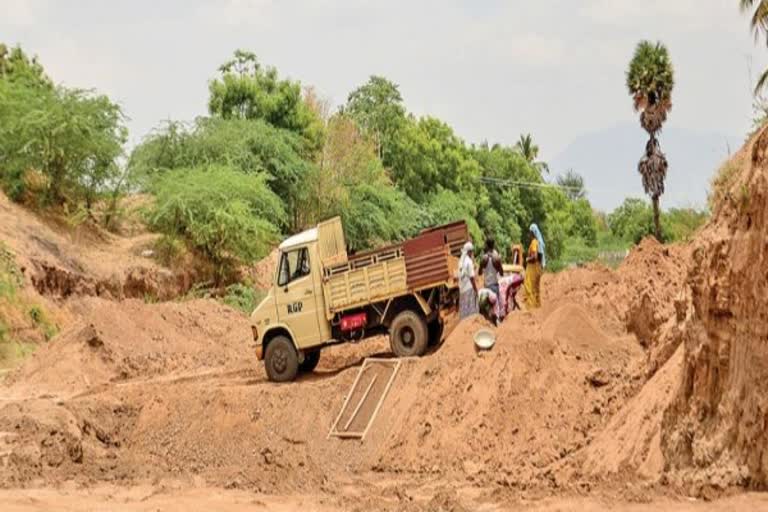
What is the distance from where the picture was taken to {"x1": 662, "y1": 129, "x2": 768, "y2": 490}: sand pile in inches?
433

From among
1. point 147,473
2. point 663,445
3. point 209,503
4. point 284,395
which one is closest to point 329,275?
point 284,395

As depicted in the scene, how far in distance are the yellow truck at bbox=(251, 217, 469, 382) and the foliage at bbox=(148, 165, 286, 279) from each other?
19724mm

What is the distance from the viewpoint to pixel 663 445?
1257 cm

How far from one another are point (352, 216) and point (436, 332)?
3062cm

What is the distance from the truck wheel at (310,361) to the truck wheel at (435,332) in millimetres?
2278

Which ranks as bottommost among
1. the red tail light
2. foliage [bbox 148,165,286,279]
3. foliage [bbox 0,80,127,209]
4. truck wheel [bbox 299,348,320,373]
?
truck wheel [bbox 299,348,320,373]

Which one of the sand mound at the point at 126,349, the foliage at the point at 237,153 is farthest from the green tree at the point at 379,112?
the sand mound at the point at 126,349

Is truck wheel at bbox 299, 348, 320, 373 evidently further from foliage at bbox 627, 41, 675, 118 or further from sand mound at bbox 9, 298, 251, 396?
foliage at bbox 627, 41, 675, 118

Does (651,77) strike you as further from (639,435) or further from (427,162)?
(639,435)

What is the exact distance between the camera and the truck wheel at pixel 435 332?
69.4 ft

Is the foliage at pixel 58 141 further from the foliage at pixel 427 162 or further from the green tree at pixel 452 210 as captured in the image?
the foliage at pixel 427 162

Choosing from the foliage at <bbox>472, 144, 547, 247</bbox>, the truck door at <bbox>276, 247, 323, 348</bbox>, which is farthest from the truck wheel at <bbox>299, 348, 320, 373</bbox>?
the foliage at <bbox>472, 144, 547, 247</bbox>

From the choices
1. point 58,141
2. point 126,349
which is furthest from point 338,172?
point 126,349

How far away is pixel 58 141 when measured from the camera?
3938 centimetres
